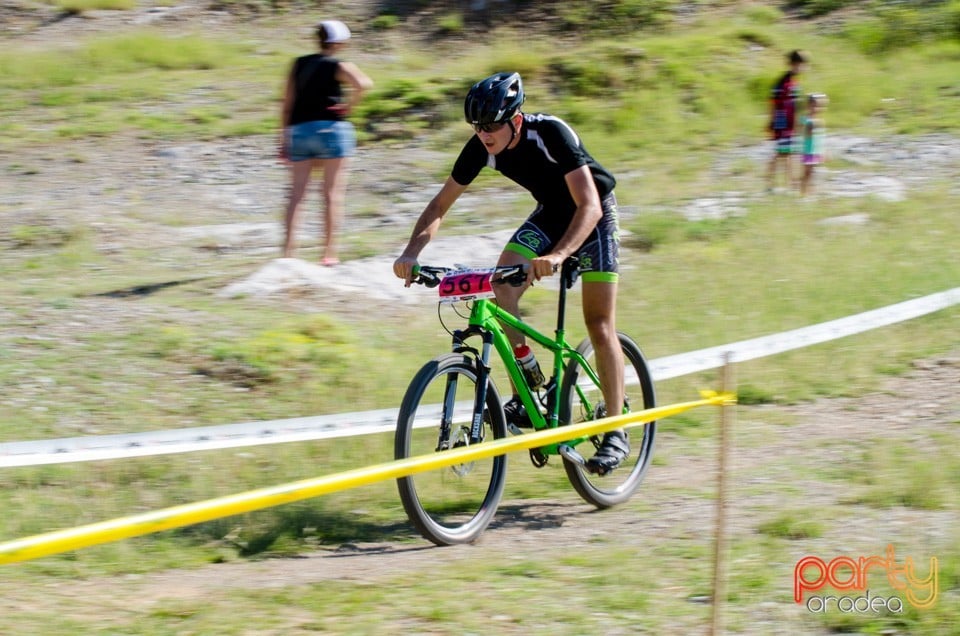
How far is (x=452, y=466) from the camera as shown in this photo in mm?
5227

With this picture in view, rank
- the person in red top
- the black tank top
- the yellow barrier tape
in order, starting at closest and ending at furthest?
the yellow barrier tape, the black tank top, the person in red top

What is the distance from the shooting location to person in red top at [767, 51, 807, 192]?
13.0 meters

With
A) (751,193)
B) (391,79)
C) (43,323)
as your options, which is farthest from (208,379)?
(391,79)

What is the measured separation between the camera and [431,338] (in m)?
8.16

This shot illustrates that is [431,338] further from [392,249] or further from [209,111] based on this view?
[209,111]

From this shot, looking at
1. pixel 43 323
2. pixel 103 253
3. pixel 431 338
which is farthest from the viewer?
pixel 103 253

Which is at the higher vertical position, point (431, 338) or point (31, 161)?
point (31, 161)

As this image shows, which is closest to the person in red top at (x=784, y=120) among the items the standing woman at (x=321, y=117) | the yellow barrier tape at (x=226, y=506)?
the standing woman at (x=321, y=117)

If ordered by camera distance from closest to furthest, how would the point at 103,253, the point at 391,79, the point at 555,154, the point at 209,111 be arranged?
1. the point at 555,154
2. the point at 103,253
3. the point at 209,111
4. the point at 391,79

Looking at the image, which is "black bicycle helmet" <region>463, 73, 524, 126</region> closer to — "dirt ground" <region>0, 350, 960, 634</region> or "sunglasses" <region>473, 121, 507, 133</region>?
"sunglasses" <region>473, 121, 507, 133</region>

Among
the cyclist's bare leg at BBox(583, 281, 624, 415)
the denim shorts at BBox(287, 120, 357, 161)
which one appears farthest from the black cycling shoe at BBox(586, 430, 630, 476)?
the denim shorts at BBox(287, 120, 357, 161)

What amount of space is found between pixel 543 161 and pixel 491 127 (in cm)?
34

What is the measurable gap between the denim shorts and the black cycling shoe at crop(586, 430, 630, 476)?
15.0 ft

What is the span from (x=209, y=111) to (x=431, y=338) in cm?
846
